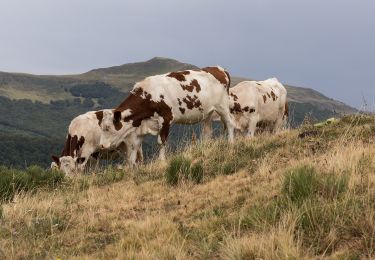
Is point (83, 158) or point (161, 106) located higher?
point (161, 106)

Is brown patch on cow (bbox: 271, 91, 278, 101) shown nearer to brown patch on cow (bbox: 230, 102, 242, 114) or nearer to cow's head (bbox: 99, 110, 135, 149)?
brown patch on cow (bbox: 230, 102, 242, 114)

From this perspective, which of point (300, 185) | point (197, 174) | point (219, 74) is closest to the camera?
point (300, 185)

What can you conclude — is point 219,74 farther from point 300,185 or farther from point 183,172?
point 300,185

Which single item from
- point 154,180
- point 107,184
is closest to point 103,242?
point 154,180

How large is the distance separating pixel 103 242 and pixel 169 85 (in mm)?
9520

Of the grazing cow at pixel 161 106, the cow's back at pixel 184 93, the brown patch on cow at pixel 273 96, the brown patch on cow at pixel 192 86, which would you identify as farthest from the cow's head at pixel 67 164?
the brown patch on cow at pixel 273 96

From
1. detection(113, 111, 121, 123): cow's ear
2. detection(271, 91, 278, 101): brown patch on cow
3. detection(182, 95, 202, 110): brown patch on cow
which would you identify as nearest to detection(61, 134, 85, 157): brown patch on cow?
detection(113, 111, 121, 123): cow's ear

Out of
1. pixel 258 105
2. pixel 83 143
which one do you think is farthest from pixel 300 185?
pixel 258 105

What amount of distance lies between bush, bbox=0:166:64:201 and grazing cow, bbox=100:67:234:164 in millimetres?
2898

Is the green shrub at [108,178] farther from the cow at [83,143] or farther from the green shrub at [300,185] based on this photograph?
the green shrub at [300,185]

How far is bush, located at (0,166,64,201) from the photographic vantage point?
433 inches

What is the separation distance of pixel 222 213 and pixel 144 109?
9.16 meters

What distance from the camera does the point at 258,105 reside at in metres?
19.0

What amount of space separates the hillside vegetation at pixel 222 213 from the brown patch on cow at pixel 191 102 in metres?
4.82
